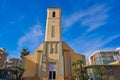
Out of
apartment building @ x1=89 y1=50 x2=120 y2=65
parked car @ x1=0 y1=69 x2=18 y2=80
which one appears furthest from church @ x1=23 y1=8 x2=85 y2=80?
apartment building @ x1=89 y1=50 x2=120 y2=65

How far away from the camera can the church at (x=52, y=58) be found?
27.1m

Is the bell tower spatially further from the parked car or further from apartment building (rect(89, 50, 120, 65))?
apartment building (rect(89, 50, 120, 65))

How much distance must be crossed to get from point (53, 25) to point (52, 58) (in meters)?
8.79

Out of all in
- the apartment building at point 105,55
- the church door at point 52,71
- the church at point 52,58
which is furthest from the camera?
the apartment building at point 105,55

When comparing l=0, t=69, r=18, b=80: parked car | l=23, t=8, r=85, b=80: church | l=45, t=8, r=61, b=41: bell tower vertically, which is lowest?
l=0, t=69, r=18, b=80: parked car

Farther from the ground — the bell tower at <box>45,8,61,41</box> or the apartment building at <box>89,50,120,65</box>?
the bell tower at <box>45,8,61,41</box>

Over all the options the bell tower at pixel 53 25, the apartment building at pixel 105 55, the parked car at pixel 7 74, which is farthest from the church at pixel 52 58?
the apartment building at pixel 105 55

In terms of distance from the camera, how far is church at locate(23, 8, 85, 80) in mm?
27125

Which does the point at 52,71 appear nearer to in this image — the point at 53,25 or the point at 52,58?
the point at 52,58

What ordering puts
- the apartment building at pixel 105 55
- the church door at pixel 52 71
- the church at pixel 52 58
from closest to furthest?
the church door at pixel 52 71
the church at pixel 52 58
the apartment building at pixel 105 55

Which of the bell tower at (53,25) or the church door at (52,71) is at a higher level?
the bell tower at (53,25)

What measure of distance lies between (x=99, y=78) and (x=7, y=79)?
1516cm

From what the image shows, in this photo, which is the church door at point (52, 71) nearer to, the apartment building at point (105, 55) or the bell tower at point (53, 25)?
the bell tower at point (53, 25)

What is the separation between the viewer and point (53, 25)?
107 ft
